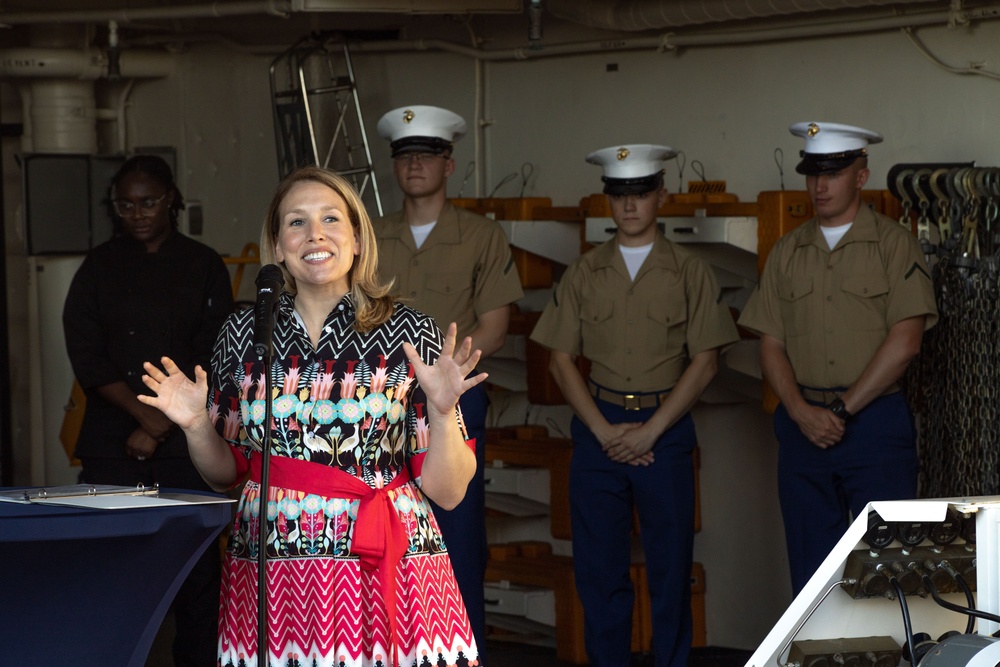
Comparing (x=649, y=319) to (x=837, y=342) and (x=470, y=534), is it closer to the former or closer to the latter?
(x=837, y=342)

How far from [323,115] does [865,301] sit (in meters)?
2.91

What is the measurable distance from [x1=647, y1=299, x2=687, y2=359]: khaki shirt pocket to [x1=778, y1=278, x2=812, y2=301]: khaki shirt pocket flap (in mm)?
331

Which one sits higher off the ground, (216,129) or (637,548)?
(216,129)

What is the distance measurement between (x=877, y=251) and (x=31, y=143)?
165 inches

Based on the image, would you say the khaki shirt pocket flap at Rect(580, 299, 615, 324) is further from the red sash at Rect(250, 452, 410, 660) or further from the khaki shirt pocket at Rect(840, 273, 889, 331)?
the red sash at Rect(250, 452, 410, 660)

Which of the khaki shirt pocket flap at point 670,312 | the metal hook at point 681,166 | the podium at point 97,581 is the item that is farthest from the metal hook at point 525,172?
the podium at point 97,581

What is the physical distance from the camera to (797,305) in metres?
4.59

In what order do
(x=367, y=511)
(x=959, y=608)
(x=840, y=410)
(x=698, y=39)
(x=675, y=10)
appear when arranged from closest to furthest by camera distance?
(x=959, y=608)
(x=367, y=511)
(x=840, y=410)
(x=675, y=10)
(x=698, y=39)

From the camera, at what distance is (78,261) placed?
22.3ft

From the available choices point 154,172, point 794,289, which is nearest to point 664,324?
point 794,289

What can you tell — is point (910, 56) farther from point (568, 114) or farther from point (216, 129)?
point (216, 129)

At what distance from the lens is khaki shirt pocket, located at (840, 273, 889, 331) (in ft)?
14.6

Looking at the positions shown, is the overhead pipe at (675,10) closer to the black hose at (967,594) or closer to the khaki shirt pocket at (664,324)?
the khaki shirt pocket at (664,324)

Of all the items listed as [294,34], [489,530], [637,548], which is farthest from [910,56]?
[294,34]
